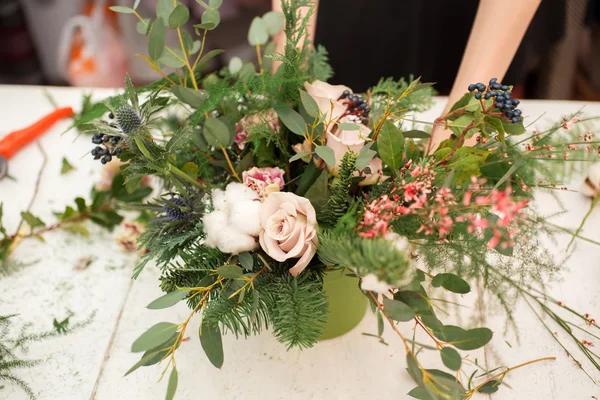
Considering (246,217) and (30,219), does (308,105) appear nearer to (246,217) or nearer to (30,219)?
(246,217)

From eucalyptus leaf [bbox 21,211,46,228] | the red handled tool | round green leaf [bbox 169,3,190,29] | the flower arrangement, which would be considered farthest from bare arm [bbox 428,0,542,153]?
the red handled tool

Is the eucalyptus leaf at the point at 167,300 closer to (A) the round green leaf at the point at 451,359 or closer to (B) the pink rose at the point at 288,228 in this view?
(B) the pink rose at the point at 288,228

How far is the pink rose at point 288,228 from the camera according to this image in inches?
20.3

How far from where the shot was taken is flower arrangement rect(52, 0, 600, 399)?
1.57ft

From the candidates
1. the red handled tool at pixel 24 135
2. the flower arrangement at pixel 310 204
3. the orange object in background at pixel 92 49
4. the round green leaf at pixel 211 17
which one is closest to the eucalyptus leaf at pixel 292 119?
the flower arrangement at pixel 310 204

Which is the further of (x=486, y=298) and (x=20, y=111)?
(x=20, y=111)

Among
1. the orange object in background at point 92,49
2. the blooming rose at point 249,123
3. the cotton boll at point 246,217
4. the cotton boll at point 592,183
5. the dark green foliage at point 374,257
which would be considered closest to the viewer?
the dark green foliage at point 374,257

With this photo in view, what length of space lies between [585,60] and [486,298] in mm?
1599

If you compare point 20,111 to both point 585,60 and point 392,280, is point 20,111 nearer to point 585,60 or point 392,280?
point 392,280

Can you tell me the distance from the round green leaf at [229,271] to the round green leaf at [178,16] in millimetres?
247

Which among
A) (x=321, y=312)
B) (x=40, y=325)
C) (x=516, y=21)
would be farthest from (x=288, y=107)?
(x=40, y=325)

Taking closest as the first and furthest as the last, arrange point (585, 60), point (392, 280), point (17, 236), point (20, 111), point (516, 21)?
point (392, 280)
point (516, 21)
point (17, 236)
point (20, 111)
point (585, 60)

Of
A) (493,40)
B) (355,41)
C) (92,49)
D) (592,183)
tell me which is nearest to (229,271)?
(493,40)

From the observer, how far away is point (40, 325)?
0.73 m
